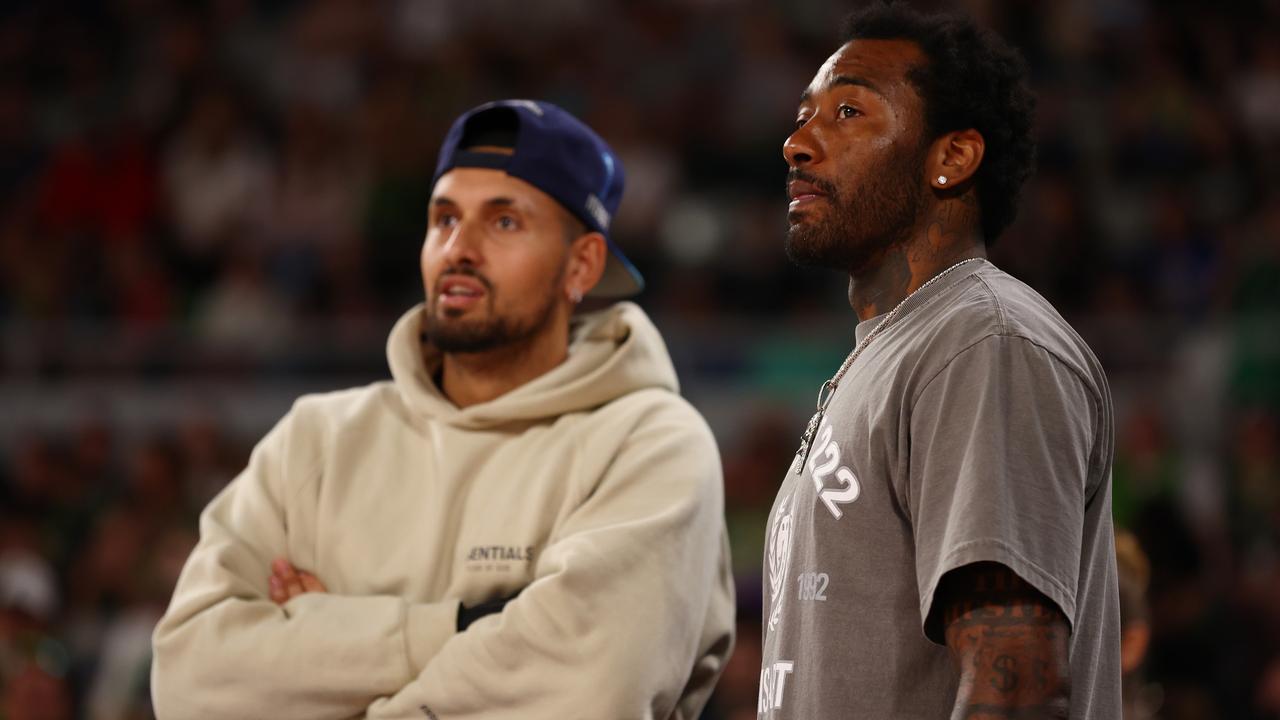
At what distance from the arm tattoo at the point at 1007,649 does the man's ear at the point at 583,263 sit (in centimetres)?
184

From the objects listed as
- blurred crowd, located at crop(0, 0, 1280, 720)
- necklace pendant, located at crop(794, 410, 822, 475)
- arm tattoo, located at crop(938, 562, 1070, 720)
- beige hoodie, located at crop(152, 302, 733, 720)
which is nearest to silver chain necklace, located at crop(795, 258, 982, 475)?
necklace pendant, located at crop(794, 410, 822, 475)

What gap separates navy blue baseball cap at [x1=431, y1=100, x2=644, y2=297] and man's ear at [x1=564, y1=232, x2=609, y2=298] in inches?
1.1

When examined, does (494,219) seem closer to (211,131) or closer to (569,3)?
(211,131)

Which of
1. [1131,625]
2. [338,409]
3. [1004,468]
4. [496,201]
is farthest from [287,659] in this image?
[1131,625]

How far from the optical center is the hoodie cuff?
10.3 ft

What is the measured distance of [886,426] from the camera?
2182 millimetres

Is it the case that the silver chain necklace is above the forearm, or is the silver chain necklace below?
above

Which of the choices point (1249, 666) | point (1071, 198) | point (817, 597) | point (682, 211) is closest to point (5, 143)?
point (682, 211)

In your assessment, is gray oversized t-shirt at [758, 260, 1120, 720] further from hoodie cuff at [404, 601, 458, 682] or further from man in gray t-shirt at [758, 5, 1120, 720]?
hoodie cuff at [404, 601, 458, 682]

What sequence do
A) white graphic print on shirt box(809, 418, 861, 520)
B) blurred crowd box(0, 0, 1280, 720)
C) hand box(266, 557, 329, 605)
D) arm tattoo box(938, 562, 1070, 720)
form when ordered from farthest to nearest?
blurred crowd box(0, 0, 1280, 720), hand box(266, 557, 329, 605), white graphic print on shirt box(809, 418, 861, 520), arm tattoo box(938, 562, 1070, 720)

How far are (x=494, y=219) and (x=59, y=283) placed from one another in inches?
221

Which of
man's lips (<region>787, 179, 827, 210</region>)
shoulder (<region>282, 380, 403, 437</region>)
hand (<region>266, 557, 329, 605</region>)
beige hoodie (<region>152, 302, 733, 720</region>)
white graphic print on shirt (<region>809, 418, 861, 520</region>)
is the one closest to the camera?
white graphic print on shirt (<region>809, 418, 861, 520</region>)

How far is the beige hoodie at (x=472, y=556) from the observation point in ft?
10.1

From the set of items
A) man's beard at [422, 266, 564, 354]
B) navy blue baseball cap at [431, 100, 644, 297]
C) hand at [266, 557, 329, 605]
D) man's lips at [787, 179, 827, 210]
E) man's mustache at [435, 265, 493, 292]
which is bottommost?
hand at [266, 557, 329, 605]
